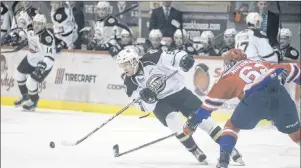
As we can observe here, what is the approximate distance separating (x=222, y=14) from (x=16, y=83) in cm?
201

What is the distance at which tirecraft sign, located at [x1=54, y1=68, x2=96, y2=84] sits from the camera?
6.77 meters

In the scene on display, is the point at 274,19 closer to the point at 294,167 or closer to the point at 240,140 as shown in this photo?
the point at 240,140

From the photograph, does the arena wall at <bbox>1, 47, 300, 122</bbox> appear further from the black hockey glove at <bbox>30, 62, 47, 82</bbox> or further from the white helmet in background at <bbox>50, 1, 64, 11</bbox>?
the white helmet in background at <bbox>50, 1, 64, 11</bbox>

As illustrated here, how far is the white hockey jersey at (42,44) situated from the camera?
6.43m

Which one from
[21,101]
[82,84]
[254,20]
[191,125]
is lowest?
[21,101]

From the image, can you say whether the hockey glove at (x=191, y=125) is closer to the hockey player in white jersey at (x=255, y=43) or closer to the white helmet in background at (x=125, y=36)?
the hockey player in white jersey at (x=255, y=43)

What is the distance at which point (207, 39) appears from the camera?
21.0 ft

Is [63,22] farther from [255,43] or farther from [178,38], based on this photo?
[255,43]

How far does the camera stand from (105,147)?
15.8 feet

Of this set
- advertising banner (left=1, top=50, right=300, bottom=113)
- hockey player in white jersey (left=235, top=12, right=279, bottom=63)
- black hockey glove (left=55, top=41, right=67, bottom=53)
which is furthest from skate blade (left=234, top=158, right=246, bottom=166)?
black hockey glove (left=55, top=41, right=67, bottom=53)

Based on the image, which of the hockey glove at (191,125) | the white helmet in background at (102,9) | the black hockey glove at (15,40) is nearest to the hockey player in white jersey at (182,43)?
the white helmet in background at (102,9)

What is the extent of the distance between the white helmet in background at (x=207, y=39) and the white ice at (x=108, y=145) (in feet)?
2.86

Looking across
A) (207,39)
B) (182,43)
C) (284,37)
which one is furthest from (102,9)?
(284,37)

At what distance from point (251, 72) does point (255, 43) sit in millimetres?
2261
